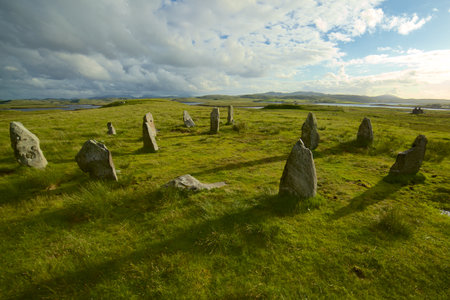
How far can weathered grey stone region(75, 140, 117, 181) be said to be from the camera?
7727 millimetres

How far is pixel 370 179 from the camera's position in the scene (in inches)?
334

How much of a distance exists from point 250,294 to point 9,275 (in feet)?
16.2

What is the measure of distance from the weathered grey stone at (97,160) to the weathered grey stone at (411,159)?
1225cm

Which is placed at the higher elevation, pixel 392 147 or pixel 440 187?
pixel 392 147

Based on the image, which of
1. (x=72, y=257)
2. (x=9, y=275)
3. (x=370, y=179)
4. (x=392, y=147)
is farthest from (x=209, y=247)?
(x=392, y=147)

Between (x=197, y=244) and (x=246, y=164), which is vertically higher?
(x=246, y=164)

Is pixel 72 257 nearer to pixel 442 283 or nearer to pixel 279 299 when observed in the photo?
pixel 279 299

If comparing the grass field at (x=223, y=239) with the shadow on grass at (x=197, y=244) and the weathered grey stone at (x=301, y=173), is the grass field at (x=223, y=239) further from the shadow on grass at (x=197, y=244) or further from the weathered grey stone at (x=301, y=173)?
the weathered grey stone at (x=301, y=173)

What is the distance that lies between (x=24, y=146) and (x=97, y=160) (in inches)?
183

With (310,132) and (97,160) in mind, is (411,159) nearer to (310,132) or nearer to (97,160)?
(310,132)

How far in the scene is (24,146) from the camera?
29.8 feet

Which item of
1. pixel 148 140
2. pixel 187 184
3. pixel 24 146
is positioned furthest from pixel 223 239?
pixel 24 146

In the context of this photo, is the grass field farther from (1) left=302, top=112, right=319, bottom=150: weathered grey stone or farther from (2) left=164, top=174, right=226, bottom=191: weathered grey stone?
(1) left=302, top=112, right=319, bottom=150: weathered grey stone

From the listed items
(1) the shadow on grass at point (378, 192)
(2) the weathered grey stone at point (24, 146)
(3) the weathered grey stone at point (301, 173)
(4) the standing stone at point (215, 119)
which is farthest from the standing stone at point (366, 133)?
(2) the weathered grey stone at point (24, 146)
